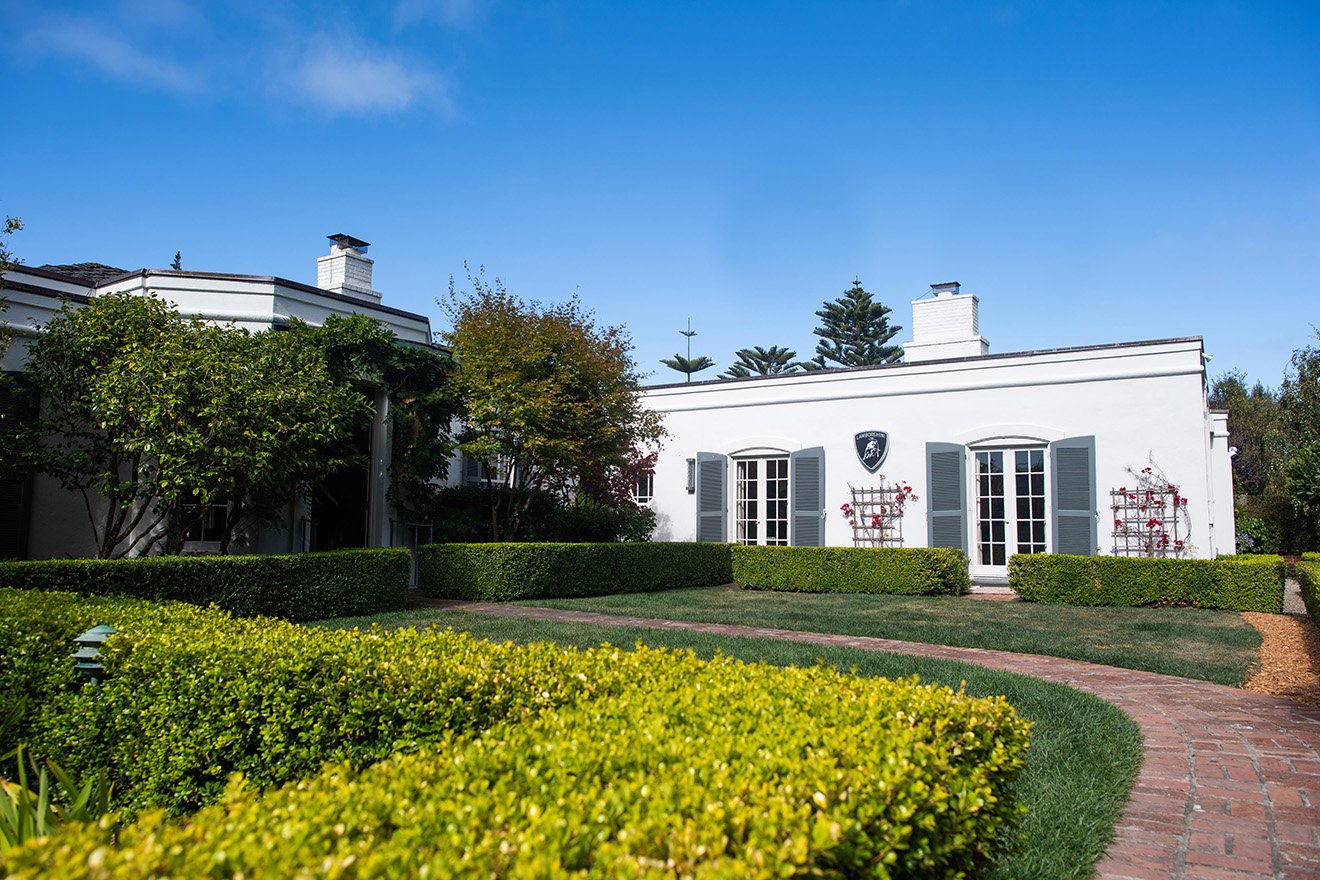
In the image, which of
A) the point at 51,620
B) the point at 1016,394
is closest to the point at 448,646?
the point at 51,620

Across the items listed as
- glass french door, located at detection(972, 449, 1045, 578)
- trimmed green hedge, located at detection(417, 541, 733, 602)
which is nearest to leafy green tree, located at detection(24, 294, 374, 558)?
trimmed green hedge, located at detection(417, 541, 733, 602)

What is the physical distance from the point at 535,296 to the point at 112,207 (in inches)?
242

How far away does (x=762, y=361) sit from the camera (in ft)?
135

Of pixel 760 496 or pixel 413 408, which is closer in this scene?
pixel 413 408

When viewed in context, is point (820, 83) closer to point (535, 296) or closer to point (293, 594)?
point (535, 296)

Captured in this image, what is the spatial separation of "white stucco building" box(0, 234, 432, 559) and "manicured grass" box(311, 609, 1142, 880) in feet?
14.4

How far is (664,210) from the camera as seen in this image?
12844mm

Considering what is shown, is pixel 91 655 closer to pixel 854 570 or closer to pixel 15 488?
pixel 15 488

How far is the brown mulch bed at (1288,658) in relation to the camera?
645cm

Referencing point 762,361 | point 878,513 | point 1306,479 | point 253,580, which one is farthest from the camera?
point 762,361

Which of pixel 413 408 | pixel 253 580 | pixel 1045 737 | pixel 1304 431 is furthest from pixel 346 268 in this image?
pixel 1304 431

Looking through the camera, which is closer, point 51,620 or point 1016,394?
point 51,620

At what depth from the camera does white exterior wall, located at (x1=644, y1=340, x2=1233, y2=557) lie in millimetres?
13250

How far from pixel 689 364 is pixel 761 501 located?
23399mm
